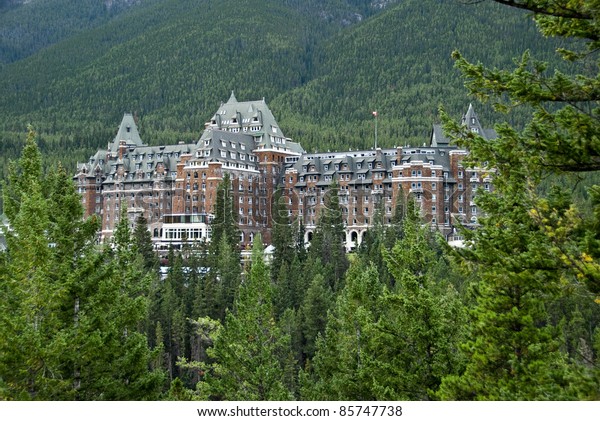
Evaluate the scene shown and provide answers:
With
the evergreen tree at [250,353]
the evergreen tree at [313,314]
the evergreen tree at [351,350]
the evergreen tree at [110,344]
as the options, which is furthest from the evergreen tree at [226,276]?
the evergreen tree at [110,344]

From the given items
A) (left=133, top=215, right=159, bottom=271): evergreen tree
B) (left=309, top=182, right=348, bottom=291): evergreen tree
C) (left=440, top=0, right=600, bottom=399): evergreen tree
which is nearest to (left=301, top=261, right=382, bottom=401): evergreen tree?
(left=440, top=0, right=600, bottom=399): evergreen tree

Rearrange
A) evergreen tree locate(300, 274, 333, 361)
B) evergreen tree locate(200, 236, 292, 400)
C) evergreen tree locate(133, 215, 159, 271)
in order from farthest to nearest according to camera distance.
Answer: evergreen tree locate(133, 215, 159, 271) → evergreen tree locate(300, 274, 333, 361) → evergreen tree locate(200, 236, 292, 400)

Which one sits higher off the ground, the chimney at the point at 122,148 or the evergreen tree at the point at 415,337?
the chimney at the point at 122,148

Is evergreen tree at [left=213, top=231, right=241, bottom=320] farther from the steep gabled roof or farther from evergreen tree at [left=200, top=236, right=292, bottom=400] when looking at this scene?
the steep gabled roof

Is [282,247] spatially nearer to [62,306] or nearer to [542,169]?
[62,306]

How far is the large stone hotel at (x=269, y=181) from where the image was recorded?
126 metres

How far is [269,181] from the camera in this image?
461 ft

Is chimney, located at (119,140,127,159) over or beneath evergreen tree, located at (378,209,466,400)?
over

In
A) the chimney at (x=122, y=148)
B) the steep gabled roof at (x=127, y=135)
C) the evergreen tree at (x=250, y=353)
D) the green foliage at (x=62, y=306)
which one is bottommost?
the evergreen tree at (x=250, y=353)

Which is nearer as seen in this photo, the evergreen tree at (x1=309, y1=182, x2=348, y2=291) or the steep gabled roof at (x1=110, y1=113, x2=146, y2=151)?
the evergreen tree at (x1=309, y1=182, x2=348, y2=291)

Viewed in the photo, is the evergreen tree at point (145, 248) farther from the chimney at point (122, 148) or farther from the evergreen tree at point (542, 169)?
the evergreen tree at point (542, 169)

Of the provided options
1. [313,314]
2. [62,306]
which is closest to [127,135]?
[313,314]

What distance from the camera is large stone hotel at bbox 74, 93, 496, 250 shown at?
126m

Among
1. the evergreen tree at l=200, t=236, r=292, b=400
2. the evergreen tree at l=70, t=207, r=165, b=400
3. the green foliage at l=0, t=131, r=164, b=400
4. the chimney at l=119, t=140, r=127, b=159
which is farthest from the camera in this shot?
the chimney at l=119, t=140, r=127, b=159
